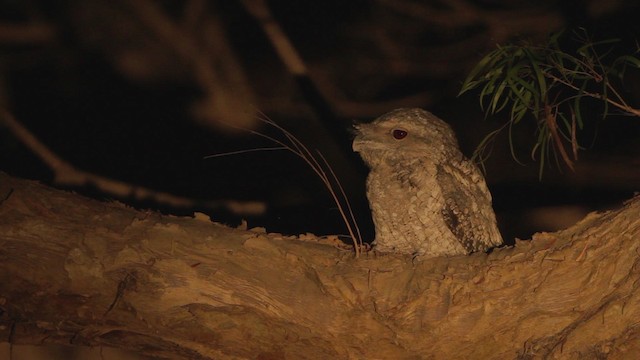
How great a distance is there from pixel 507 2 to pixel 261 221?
2.17 meters

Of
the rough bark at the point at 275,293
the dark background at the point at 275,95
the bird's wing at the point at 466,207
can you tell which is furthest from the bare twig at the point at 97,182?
the bird's wing at the point at 466,207

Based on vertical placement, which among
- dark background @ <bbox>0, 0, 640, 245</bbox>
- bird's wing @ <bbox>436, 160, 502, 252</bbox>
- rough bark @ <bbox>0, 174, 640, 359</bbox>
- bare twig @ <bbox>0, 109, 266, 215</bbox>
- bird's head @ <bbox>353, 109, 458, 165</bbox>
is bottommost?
rough bark @ <bbox>0, 174, 640, 359</bbox>

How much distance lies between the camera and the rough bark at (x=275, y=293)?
203cm

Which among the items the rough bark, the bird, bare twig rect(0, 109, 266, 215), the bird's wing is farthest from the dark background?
the rough bark

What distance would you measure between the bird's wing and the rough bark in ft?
2.40

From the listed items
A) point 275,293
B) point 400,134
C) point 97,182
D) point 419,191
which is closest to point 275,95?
point 97,182

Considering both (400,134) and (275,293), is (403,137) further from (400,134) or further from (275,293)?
A: (275,293)

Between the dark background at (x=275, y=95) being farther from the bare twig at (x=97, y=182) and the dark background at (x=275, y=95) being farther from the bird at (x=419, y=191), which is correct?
the bird at (x=419, y=191)

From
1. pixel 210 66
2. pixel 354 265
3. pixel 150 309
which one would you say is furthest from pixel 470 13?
pixel 150 309

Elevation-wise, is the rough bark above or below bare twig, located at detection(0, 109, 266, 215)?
below

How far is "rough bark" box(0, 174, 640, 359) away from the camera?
2027 millimetres

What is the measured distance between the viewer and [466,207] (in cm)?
304

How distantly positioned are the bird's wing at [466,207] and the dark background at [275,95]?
1447 millimetres

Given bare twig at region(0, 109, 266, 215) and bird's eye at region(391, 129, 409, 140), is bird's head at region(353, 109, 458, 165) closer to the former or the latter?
bird's eye at region(391, 129, 409, 140)
